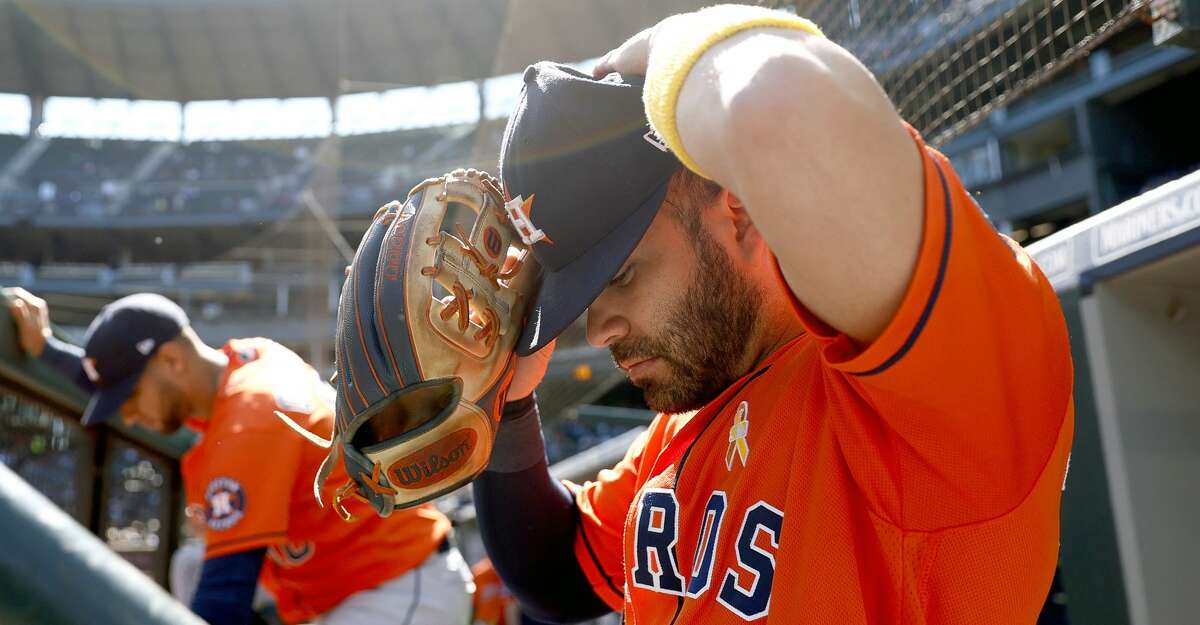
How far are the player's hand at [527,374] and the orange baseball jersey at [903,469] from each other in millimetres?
382

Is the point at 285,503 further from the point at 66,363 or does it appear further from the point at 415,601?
the point at 66,363

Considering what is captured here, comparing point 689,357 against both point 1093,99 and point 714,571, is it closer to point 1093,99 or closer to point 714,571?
point 714,571

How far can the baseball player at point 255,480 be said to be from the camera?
1.95 meters

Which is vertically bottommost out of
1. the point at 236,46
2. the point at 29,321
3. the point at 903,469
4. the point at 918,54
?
the point at 29,321

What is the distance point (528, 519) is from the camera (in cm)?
153

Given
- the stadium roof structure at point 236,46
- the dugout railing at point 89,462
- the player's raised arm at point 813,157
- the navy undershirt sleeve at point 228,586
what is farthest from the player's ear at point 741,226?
→ the stadium roof structure at point 236,46

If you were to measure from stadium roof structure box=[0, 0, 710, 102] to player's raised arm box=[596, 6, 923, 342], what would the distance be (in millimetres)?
16113

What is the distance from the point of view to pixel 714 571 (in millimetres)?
980

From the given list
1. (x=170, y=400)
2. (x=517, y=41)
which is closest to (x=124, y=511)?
(x=170, y=400)

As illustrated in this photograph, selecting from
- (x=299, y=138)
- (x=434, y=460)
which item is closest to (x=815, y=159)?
(x=434, y=460)

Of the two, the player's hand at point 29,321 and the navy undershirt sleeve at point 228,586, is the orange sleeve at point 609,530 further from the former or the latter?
the player's hand at point 29,321

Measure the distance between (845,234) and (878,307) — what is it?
0.07 m

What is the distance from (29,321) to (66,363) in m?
0.16

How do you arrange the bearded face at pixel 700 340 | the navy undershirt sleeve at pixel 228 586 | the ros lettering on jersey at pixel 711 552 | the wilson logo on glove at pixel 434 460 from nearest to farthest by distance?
1. the ros lettering on jersey at pixel 711 552
2. the bearded face at pixel 700 340
3. the wilson logo on glove at pixel 434 460
4. the navy undershirt sleeve at pixel 228 586
